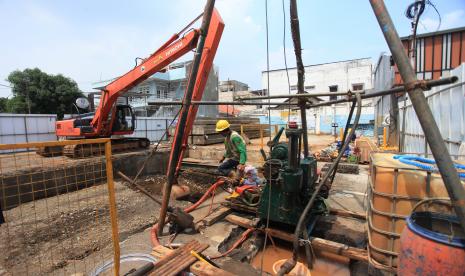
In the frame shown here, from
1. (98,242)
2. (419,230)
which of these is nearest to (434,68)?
(419,230)

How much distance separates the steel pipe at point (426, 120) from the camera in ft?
5.16

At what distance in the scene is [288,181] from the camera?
3.11m

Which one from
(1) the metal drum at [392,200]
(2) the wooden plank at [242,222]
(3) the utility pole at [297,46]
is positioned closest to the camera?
(1) the metal drum at [392,200]

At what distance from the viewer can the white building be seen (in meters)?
25.7

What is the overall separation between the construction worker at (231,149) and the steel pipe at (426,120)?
3803 mm

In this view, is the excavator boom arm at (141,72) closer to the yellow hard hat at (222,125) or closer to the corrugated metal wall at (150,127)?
the yellow hard hat at (222,125)

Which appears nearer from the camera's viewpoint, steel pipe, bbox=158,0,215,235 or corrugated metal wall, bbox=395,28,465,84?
steel pipe, bbox=158,0,215,235

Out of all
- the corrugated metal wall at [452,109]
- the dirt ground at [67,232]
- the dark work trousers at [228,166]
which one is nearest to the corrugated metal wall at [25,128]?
the dirt ground at [67,232]

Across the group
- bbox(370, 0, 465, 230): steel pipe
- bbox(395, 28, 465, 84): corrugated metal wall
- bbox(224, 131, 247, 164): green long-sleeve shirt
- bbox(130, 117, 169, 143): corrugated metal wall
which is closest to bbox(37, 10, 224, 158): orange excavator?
bbox(224, 131, 247, 164): green long-sleeve shirt

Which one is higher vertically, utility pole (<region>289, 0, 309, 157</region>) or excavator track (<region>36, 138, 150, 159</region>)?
utility pole (<region>289, 0, 309, 157</region>)

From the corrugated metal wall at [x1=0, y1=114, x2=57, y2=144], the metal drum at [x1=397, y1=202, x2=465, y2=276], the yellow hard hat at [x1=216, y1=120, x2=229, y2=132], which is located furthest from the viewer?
the corrugated metal wall at [x1=0, y1=114, x2=57, y2=144]

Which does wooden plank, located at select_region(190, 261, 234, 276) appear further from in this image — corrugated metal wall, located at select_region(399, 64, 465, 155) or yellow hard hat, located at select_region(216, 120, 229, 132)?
corrugated metal wall, located at select_region(399, 64, 465, 155)

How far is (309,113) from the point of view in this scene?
2738 centimetres

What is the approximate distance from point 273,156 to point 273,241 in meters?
1.32
